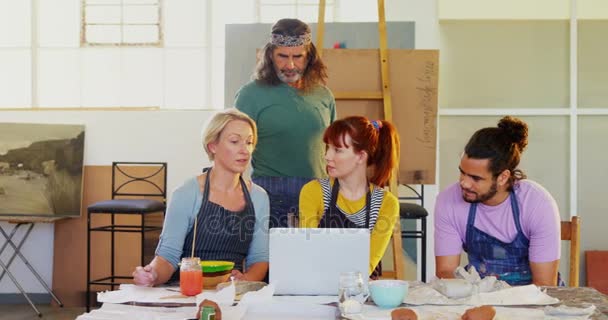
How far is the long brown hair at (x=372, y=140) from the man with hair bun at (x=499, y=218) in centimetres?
26

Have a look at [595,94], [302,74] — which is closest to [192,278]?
[302,74]

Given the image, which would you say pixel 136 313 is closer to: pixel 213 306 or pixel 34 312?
pixel 213 306

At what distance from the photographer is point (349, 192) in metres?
2.72

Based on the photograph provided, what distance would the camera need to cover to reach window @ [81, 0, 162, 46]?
18.7 ft

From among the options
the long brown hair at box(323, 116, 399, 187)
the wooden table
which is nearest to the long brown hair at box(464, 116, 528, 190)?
the long brown hair at box(323, 116, 399, 187)

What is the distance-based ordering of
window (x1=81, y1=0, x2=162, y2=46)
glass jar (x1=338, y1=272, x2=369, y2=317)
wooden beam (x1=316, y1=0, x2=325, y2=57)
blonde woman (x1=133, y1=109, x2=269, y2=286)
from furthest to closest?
window (x1=81, y1=0, x2=162, y2=46)
wooden beam (x1=316, y1=0, x2=325, y2=57)
blonde woman (x1=133, y1=109, x2=269, y2=286)
glass jar (x1=338, y1=272, x2=369, y2=317)

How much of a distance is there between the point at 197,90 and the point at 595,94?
265cm

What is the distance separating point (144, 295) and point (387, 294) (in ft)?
1.95

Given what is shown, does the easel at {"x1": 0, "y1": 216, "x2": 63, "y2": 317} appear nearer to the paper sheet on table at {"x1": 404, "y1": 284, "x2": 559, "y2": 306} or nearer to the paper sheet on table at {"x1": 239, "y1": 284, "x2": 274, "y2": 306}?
the paper sheet on table at {"x1": 239, "y1": 284, "x2": 274, "y2": 306}

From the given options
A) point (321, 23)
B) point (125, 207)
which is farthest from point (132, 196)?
point (321, 23)

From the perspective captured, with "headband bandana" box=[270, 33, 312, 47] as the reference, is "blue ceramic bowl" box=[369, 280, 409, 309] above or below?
below

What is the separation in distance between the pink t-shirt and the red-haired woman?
0.18m

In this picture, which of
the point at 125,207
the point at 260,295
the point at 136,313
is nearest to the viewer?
the point at 136,313

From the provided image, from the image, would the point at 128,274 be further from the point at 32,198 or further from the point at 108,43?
the point at 108,43
